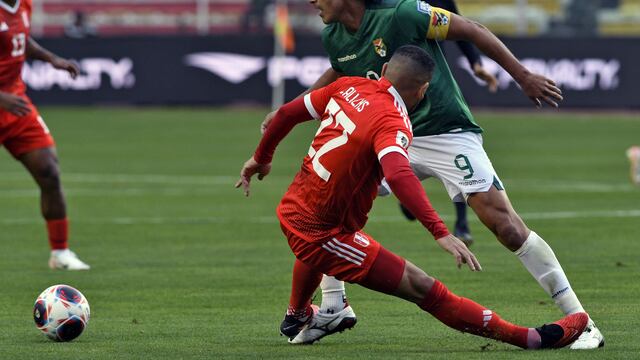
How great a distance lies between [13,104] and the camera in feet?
36.3

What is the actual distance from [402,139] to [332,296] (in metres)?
1.67

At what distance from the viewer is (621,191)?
18750 millimetres

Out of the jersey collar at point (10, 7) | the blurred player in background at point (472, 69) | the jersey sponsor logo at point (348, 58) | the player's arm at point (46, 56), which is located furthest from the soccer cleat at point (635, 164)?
the jersey sponsor logo at point (348, 58)

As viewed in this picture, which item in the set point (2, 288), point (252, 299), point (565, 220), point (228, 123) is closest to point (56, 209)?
point (2, 288)

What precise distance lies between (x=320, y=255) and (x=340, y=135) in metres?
0.70

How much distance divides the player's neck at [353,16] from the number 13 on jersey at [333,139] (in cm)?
95

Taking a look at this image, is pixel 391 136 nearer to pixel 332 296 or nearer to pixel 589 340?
pixel 332 296

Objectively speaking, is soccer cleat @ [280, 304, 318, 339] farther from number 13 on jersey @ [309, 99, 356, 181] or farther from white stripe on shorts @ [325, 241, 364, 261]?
number 13 on jersey @ [309, 99, 356, 181]

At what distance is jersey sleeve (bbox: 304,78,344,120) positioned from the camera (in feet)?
27.7

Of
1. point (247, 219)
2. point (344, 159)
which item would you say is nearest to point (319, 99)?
point (344, 159)

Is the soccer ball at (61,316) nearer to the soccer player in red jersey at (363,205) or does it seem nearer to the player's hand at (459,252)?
the soccer player in red jersey at (363,205)

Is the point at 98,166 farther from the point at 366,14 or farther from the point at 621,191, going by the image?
the point at 366,14

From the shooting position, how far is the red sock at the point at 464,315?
8.12 metres

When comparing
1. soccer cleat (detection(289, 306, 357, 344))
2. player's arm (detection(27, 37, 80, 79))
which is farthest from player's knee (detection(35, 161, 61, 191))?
soccer cleat (detection(289, 306, 357, 344))
